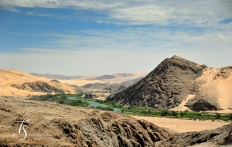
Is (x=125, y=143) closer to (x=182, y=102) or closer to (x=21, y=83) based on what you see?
(x=182, y=102)

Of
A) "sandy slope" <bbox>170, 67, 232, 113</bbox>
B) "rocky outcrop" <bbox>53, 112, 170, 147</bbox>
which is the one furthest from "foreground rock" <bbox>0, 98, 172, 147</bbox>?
"sandy slope" <bbox>170, 67, 232, 113</bbox>

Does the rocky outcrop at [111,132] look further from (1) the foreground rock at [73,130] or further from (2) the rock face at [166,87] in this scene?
(2) the rock face at [166,87]

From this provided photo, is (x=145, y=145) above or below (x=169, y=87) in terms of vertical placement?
below

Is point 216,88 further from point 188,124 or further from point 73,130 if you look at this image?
point 73,130

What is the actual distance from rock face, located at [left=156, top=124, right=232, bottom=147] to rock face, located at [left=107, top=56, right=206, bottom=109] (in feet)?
118

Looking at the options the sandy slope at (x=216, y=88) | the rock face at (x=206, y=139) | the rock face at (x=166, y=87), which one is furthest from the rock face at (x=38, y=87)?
the rock face at (x=206, y=139)

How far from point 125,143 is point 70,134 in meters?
4.87

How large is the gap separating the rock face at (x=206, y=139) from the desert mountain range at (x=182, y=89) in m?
33.4

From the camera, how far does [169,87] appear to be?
61000mm

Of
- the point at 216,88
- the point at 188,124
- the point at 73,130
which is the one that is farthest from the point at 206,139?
the point at 216,88

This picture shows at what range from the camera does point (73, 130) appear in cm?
1852

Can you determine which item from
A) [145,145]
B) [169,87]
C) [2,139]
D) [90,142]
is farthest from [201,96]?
[2,139]

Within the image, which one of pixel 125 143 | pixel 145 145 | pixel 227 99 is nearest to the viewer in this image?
pixel 125 143

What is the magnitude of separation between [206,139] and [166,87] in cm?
4262
